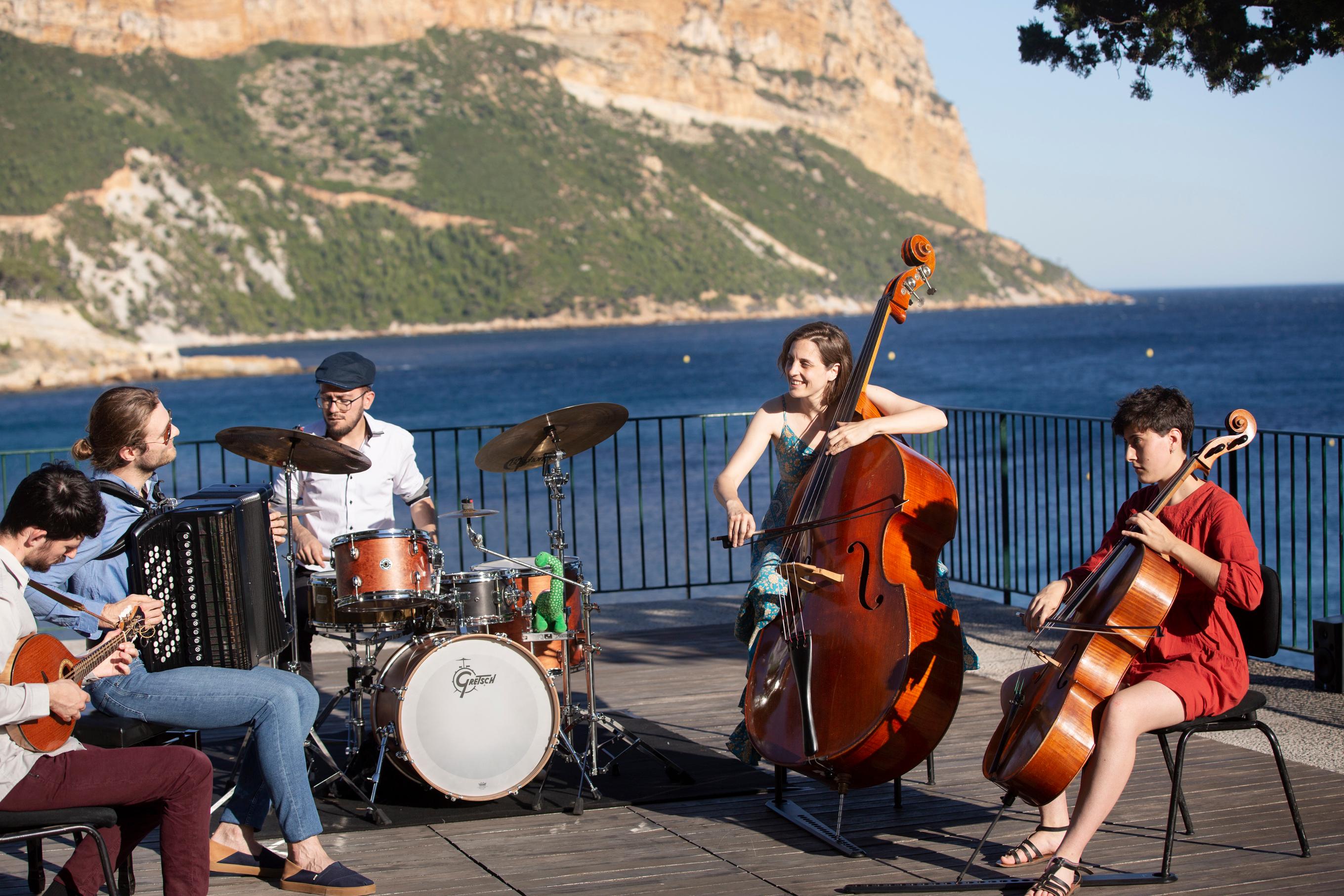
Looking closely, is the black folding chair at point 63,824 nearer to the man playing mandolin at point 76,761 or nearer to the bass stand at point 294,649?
the man playing mandolin at point 76,761

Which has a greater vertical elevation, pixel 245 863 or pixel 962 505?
pixel 245 863

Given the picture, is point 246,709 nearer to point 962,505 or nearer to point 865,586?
point 865,586

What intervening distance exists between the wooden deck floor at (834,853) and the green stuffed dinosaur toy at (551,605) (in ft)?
2.14

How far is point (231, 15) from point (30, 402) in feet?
208

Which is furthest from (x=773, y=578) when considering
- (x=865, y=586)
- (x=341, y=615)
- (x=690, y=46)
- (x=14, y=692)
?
(x=690, y=46)

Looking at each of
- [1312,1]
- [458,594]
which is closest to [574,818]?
[458,594]

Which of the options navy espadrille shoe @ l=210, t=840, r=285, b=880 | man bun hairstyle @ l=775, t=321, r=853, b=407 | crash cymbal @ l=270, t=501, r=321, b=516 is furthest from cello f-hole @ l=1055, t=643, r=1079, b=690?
crash cymbal @ l=270, t=501, r=321, b=516

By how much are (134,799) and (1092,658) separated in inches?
98.2

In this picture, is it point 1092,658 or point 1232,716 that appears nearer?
point 1092,658

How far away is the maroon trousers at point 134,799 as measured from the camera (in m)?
3.16

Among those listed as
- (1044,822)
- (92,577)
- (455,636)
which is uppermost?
(92,577)

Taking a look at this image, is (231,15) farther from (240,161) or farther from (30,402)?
(30,402)

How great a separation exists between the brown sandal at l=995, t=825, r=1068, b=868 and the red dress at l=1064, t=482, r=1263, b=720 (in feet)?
1.73

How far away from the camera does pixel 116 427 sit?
384 cm
